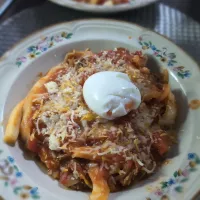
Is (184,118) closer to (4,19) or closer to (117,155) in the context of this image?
(117,155)

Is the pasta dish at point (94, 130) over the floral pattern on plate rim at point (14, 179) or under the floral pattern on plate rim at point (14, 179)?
over

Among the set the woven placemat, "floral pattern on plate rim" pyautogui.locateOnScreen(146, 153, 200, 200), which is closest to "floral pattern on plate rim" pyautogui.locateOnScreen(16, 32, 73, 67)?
the woven placemat

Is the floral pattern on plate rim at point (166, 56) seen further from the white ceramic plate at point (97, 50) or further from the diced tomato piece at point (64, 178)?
the diced tomato piece at point (64, 178)

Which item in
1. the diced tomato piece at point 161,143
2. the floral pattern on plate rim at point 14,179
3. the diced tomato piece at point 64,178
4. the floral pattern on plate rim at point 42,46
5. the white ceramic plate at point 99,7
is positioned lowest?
the diced tomato piece at point 64,178

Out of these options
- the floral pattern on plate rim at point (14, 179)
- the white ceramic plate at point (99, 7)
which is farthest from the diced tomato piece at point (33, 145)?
the white ceramic plate at point (99, 7)

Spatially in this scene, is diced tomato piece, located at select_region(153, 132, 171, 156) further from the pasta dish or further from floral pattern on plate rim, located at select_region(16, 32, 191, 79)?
floral pattern on plate rim, located at select_region(16, 32, 191, 79)

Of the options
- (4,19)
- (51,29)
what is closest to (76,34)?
(51,29)
